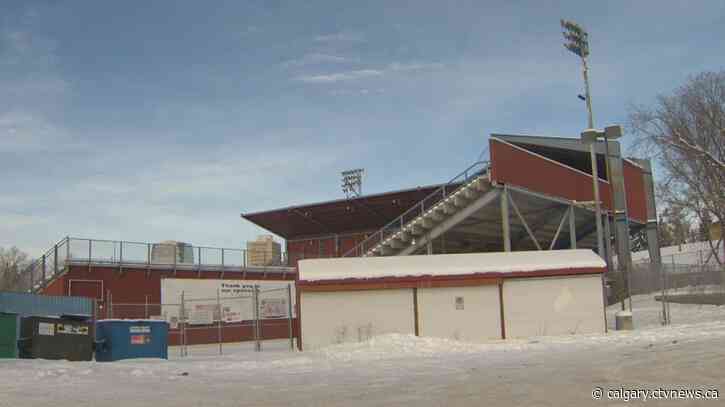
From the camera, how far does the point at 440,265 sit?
86.2 ft

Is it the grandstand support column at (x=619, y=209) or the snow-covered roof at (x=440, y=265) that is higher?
the grandstand support column at (x=619, y=209)

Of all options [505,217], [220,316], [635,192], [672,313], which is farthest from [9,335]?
[635,192]

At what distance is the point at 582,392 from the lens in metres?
11.3

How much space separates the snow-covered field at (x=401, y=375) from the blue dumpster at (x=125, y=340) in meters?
2.58

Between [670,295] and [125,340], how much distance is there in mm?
25785

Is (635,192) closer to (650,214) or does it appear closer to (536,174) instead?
(650,214)

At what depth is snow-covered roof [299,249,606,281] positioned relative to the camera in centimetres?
2541

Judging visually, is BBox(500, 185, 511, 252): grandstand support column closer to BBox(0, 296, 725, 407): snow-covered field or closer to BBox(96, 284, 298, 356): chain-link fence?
BBox(96, 284, 298, 356): chain-link fence

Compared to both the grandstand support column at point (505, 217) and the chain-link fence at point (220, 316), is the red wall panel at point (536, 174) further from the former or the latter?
the chain-link fence at point (220, 316)

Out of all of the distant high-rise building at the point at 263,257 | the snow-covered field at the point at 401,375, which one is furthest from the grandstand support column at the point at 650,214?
the snow-covered field at the point at 401,375

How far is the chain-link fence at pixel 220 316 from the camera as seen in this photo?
38562 mm

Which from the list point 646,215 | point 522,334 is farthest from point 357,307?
point 646,215

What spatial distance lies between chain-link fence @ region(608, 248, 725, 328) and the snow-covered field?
24.6 ft

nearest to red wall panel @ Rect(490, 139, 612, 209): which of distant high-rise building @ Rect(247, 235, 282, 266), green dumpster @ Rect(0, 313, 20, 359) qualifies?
distant high-rise building @ Rect(247, 235, 282, 266)
